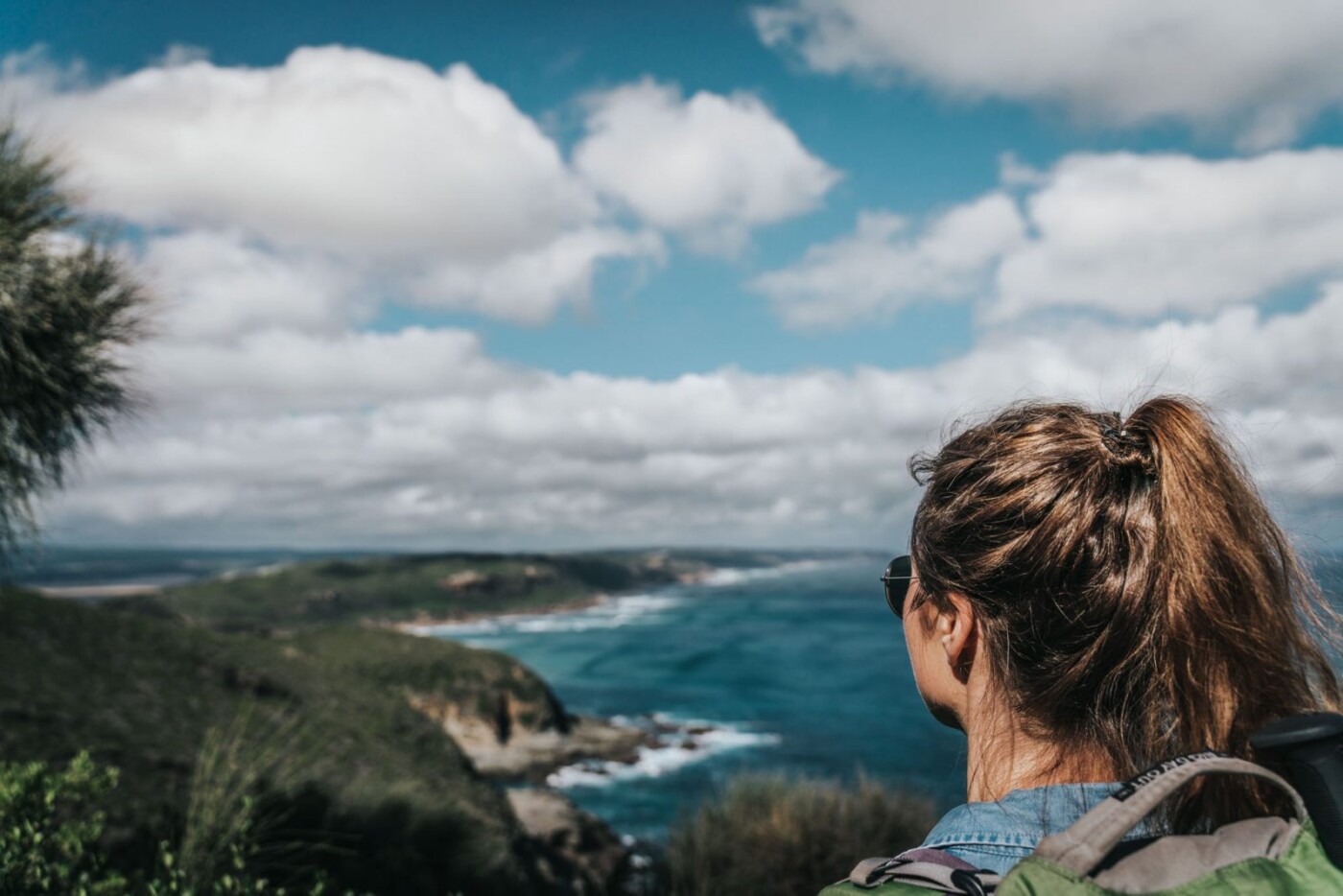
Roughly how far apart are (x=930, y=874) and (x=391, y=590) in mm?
135753

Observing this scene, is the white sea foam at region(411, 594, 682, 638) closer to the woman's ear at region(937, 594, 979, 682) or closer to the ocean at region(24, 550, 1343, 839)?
the ocean at region(24, 550, 1343, 839)

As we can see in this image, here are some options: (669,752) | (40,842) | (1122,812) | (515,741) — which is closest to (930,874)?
(1122,812)

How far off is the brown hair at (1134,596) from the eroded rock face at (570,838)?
11838 millimetres

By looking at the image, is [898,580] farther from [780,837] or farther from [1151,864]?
[780,837]

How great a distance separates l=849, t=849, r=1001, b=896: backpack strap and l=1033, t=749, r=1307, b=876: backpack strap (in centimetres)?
12

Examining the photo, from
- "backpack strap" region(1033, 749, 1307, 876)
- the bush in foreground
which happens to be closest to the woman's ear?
"backpack strap" region(1033, 749, 1307, 876)

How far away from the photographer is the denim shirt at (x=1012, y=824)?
126 cm

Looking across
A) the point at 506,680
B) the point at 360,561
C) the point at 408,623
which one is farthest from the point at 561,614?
the point at 506,680

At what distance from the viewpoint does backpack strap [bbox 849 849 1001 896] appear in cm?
103

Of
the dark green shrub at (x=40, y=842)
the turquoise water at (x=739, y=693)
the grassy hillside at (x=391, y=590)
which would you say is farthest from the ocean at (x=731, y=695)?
the grassy hillside at (x=391, y=590)

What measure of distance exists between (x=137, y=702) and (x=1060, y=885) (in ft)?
39.4

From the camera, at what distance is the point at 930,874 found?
1.05m

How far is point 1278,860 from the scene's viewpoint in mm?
988

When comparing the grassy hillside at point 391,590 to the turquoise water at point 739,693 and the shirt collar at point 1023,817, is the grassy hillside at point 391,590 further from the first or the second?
the shirt collar at point 1023,817
